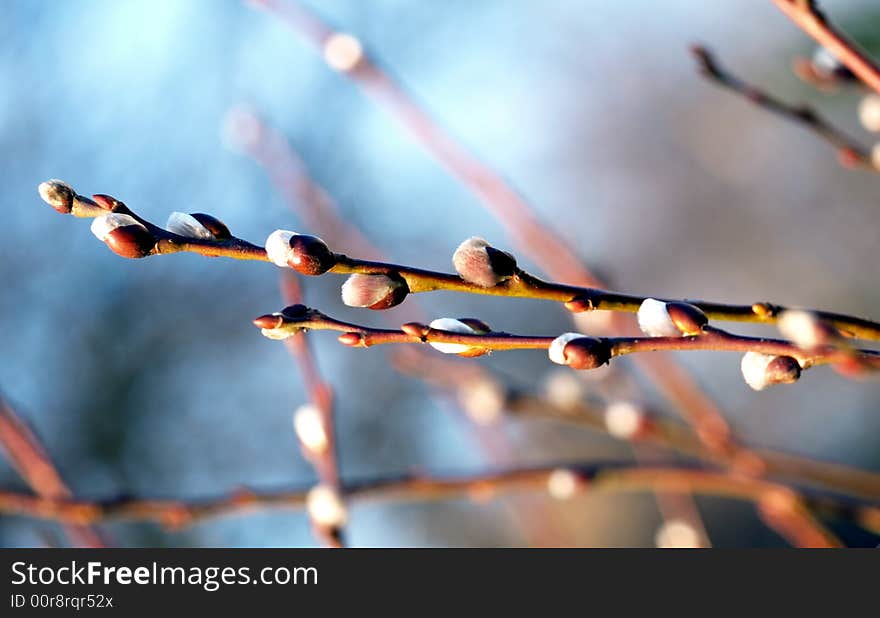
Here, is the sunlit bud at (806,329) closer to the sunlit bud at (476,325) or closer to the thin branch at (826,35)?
the sunlit bud at (476,325)

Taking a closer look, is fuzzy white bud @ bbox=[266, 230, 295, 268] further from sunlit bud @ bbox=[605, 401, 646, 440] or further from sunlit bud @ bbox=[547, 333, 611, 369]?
sunlit bud @ bbox=[605, 401, 646, 440]

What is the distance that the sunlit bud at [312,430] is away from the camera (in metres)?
0.84

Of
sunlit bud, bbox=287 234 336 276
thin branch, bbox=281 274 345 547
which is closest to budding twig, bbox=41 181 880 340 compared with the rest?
sunlit bud, bbox=287 234 336 276

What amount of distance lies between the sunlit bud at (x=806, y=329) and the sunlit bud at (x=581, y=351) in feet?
0.30

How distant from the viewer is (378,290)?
464 millimetres

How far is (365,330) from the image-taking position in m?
0.47

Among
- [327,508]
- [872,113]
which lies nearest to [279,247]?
[327,508]

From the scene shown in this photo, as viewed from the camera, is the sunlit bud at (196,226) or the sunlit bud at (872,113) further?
the sunlit bud at (872,113)

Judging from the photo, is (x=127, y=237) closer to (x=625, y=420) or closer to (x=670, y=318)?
(x=670, y=318)

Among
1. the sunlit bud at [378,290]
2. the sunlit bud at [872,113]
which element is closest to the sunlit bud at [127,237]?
the sunlit bud at [378,290]

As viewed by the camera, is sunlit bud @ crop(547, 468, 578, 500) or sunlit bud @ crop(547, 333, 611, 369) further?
sunlit bud @ crop(547, 468, 578, 500)

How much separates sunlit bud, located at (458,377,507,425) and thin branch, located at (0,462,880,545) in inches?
6.6

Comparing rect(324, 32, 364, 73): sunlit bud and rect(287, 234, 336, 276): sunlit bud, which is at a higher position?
rect(324, 32, 364, 73): sunlit bud

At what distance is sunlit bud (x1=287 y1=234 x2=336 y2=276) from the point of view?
453mm
